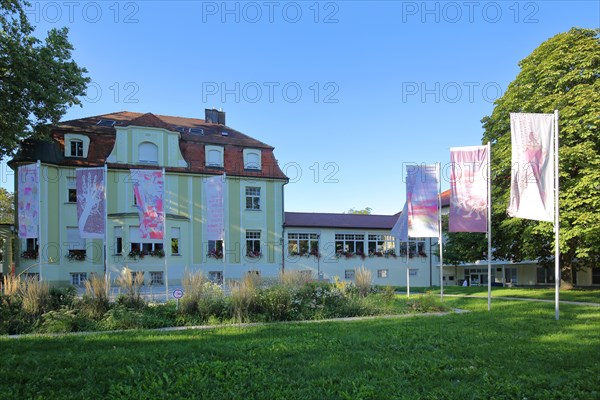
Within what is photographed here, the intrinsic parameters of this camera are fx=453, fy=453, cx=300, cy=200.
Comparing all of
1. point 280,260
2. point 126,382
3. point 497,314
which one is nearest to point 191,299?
point 126,382

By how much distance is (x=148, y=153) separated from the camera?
1179 inches

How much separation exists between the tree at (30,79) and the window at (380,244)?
24.7 metres

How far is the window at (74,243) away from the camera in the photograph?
1088 inches

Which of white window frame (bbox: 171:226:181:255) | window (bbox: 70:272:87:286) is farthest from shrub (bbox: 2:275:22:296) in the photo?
white window frame (bbox: 171:226:181:255)

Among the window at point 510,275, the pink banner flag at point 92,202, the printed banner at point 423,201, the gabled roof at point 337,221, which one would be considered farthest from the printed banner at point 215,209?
the window at point 510,275

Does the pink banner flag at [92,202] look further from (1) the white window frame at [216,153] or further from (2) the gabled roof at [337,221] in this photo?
(2) the gabled roof at [337,221]

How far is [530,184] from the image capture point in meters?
12.1

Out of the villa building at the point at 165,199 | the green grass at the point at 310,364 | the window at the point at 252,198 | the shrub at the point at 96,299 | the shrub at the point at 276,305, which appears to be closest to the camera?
the green grass at the point at 310,364

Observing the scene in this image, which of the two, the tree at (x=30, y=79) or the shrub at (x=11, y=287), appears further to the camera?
the tree at (x=30, y=79)

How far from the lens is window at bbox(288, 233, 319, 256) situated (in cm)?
3403

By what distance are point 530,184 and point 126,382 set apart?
10.9m

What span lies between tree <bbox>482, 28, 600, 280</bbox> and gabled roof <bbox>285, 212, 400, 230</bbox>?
13.7 m

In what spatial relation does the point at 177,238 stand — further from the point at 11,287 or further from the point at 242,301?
the point at 242,301

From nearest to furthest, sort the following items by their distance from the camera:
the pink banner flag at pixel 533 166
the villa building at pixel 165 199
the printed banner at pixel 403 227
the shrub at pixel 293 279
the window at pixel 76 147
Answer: the pink banner flag at pixel 533 166 < the shrub at pixel 293 279 < the printed banner at pixel 403 227 < the villa building at pixel 165 199 < the window at pixel 76 147
